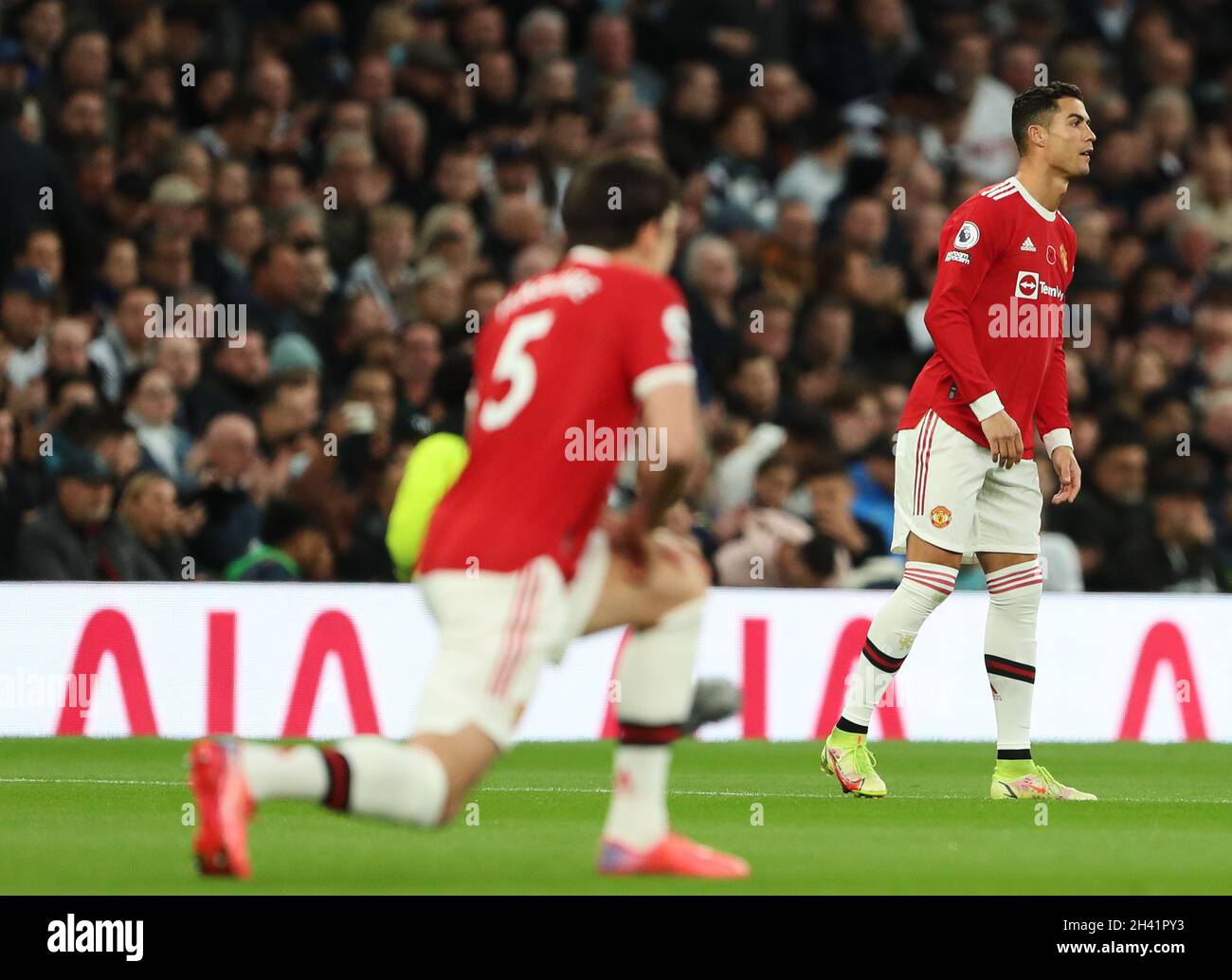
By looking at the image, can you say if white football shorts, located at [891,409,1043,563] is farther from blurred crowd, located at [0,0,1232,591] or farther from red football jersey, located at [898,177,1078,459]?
blurred crowd, located at [0,0,1232,591]

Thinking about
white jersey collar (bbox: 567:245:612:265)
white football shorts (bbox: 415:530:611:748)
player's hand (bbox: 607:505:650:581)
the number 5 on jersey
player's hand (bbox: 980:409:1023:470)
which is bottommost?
white football shorts (bbox: 415:530:611:748)

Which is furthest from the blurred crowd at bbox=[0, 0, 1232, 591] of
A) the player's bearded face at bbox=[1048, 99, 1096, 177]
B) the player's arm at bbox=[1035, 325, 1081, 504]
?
the player's bearded face at bbox=[1048, 99, 1096, 177]

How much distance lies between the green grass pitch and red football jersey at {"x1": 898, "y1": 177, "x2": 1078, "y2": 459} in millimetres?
1444

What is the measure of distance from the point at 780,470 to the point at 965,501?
4531 millimetres

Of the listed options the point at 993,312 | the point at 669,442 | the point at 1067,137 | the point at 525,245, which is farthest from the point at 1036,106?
the point at 525,245

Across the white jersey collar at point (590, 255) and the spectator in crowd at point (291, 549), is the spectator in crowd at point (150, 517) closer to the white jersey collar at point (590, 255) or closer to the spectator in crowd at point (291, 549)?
the spectator in crowd at point (291, 549)

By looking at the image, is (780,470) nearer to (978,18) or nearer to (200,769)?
(978,18)

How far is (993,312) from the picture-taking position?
8.38 meters

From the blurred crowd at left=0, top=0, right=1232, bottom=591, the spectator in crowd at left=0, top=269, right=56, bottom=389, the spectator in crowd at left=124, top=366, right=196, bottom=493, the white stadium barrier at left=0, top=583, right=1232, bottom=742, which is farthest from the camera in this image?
the spectator in crowd at left=0, top=269, right=56, bottom=389

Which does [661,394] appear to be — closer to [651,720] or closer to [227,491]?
[651,720]

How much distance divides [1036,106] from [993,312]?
2.64ft

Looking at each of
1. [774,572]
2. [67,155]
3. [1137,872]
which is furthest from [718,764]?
[67,155]

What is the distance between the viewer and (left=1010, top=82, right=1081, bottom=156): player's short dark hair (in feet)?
27.9

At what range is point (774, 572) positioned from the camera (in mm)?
12742
